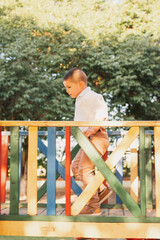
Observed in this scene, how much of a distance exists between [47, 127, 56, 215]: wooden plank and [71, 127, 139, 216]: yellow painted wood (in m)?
0.17

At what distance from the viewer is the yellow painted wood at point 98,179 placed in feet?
7.16

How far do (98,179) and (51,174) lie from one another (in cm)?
37

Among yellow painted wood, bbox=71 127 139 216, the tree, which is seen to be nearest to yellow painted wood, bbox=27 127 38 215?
yellow painted wood, bbox=71 127 139 216

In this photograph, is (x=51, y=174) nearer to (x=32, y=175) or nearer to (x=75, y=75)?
(x=32, y=175)

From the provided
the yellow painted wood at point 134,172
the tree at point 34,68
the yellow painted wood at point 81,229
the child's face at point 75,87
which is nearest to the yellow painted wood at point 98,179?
the yellow painted wood at point 81,229

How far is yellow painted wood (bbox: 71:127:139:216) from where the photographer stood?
2182 mm

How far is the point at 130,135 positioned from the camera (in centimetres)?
220

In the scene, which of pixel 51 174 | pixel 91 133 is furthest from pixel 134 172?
pixel 51 174

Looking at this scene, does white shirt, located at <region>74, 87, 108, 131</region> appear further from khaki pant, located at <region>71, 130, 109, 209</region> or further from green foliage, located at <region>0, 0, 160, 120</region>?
green foliage, located at <region>0, 0, 160, 120</region>

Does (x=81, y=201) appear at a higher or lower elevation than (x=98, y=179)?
lower

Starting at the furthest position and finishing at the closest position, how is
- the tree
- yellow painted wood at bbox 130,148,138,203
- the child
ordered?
the tree < yellow painted wood at bbox 130,148,138,203 < the child

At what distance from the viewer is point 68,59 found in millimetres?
9789

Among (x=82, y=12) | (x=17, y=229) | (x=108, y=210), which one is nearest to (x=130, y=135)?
(x=17, y=229)

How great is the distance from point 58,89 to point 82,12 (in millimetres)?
3702
